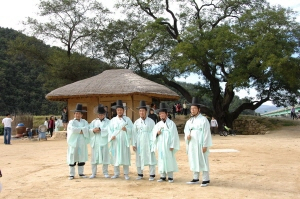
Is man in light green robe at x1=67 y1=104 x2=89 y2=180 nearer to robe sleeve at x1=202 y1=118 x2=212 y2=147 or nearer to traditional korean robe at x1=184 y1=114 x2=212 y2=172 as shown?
traditional korean robe at x1=184 y1=114 x2=212 y2=172

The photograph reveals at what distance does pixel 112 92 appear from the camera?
712 inches

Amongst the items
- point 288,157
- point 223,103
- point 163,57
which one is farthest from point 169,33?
point 288,157

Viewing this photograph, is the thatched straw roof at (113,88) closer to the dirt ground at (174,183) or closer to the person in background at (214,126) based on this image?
the person in background at (214,126)

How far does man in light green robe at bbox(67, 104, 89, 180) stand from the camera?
7.34 m

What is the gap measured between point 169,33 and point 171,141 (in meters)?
18.8

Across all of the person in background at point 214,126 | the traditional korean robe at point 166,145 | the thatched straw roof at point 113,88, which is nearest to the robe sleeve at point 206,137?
the traditional korean robe at point 166,145

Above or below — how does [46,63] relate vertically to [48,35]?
below

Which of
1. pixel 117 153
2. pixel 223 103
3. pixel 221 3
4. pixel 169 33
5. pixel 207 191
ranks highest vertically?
pixel 221 3

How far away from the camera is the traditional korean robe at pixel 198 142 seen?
6.48m

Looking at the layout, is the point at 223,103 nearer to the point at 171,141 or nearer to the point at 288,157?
the point at 288,157

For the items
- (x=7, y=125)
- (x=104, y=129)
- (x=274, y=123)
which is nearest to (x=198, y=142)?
(x=104, y=129)

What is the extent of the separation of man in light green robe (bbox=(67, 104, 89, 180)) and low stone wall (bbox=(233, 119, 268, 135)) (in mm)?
19676

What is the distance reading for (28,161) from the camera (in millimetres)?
10281

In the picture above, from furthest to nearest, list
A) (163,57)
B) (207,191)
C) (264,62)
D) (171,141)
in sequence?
(163,57) → (264,62) → (171,141) → (207,191)
